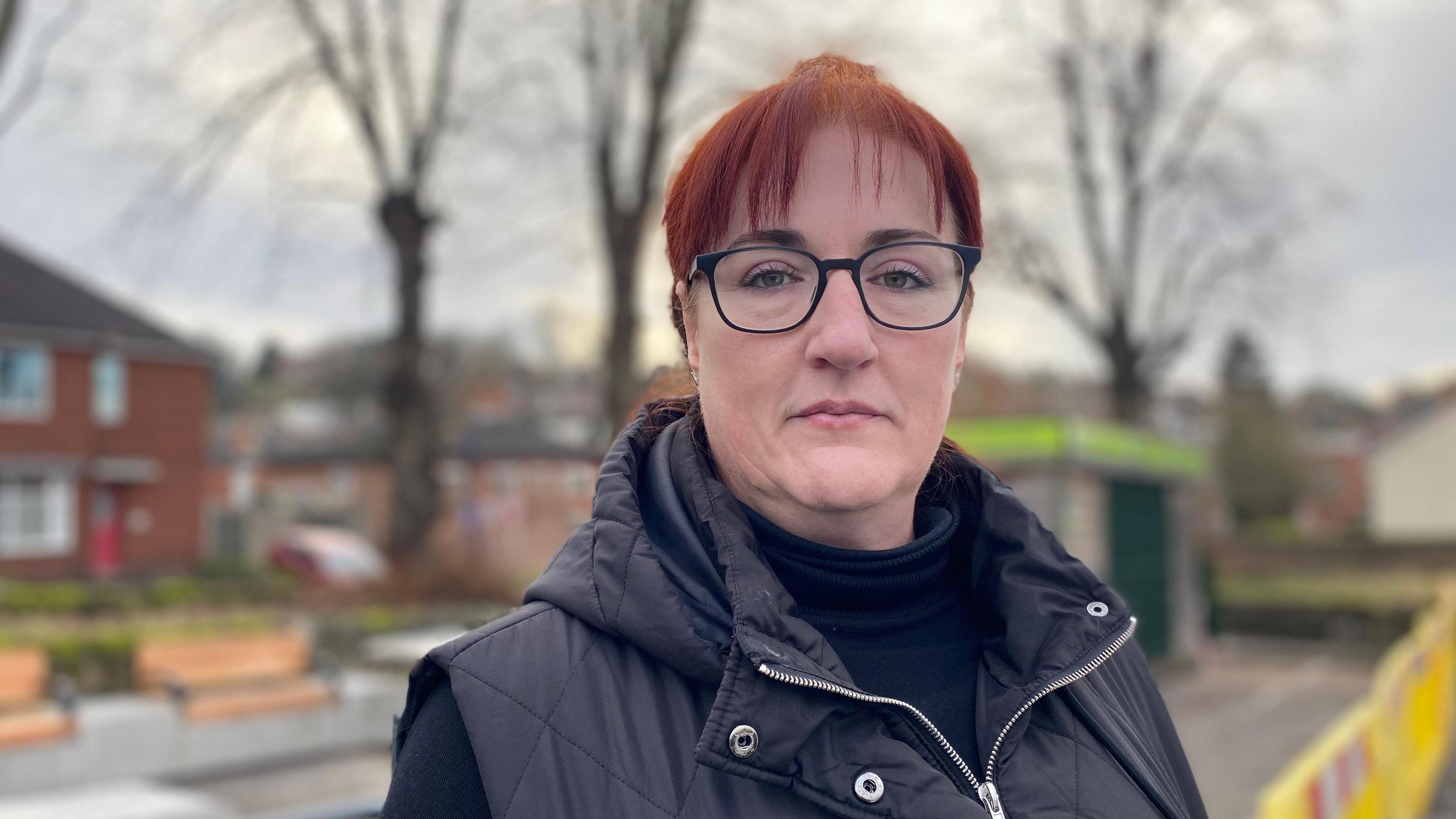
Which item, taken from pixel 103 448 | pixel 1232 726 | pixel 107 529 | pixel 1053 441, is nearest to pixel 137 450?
pixel 103 448

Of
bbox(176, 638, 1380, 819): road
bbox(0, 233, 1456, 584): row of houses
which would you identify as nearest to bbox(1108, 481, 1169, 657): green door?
bbox(176, 638, 1380, 819): road

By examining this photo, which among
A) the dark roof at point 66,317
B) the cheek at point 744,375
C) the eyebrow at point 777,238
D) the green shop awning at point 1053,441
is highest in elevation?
the dark roof at point 66,317

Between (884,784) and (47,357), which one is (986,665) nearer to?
(884,784)

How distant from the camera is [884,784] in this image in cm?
132

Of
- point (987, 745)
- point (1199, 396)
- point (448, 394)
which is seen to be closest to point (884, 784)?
point (987, 745)

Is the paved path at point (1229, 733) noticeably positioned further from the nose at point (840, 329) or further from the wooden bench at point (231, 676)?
the nose at point (840, 329)

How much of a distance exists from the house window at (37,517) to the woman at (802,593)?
3256 centimetres

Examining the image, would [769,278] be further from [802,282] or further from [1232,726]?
[1232,726]

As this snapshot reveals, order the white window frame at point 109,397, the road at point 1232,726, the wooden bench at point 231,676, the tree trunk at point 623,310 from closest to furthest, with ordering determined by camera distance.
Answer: the road at point 1232,726 < the wooden bench at point 231,676 < the tree trunk at point 623,310 < the white window frame at point 109,397

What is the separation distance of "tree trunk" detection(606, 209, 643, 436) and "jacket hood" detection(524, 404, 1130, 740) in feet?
41.8

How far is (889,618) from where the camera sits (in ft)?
5.31

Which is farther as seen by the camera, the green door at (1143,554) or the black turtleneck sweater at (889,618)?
the green door at (1143,554)

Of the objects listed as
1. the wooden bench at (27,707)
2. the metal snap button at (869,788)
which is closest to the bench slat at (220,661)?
the wooden bench at (27,707)

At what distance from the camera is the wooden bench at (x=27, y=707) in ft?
26.2
